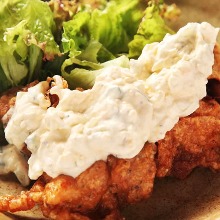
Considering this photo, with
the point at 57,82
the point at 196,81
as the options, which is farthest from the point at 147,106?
the point at 57,82

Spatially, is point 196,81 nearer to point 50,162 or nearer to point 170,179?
point 170,179

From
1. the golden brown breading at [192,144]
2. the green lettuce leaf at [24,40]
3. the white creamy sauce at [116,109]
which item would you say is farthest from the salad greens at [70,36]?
the golden brown breading at [192,144]

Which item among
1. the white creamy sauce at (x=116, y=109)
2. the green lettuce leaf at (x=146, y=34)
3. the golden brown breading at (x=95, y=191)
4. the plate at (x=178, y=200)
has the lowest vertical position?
the plate at (x=178, y=200)

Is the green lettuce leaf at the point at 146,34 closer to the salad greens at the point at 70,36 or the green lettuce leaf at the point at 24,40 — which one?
the salad greens at the point at 70,36

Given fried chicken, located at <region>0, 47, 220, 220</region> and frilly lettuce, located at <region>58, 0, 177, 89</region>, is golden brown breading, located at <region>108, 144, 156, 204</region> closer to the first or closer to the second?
fried chicken, located at <region>0, 47, 220, 220</region>

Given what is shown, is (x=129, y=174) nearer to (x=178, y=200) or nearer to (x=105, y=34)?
(x=178, y=200)

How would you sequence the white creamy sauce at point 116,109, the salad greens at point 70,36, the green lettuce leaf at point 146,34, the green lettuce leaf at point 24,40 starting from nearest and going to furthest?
1. the white creamy sauce at point 116,109
2. the green lettuce leaf at point 24,40
3. the salad greens at point 70,36
4. the green lettuce leaf at point 146,34

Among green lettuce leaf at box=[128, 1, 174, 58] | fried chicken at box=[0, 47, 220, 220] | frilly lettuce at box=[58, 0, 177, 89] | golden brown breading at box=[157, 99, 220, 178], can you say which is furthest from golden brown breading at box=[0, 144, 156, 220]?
green lettuce leaf at box=[128, 1, 174, 58]

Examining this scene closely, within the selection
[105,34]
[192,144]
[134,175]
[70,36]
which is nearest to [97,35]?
[105,34]

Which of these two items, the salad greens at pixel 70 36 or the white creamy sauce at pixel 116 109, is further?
the salad greens at pixel 70 36
